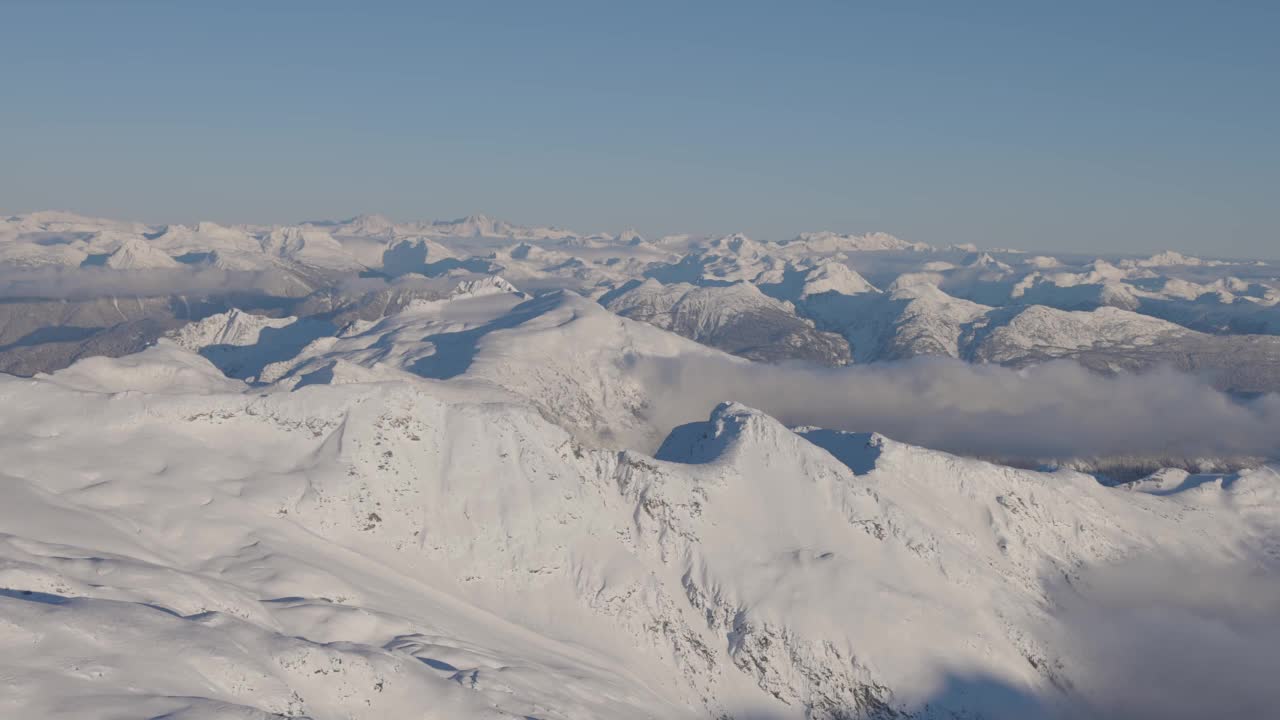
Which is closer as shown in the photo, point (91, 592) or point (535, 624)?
point (91, 592)

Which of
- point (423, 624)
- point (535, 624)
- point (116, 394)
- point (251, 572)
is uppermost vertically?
point (116, 394)

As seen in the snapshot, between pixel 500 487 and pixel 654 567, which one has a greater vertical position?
pixel 500 487

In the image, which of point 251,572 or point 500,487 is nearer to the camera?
point 251,572

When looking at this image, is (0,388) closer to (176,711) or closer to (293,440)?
(293,440)

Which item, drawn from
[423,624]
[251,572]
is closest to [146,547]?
[251,572]

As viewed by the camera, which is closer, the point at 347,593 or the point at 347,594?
the point at 347,594

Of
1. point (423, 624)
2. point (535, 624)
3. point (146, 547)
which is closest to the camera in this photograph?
point (146, 547)

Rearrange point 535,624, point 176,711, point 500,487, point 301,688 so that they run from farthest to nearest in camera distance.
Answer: point 500,487
point 535,624
point 301,688
point 176,711

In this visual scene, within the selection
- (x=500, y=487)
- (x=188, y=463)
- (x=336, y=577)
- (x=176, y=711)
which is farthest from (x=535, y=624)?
(x=176, y=711)

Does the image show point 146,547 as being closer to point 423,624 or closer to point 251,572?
point 251,572
